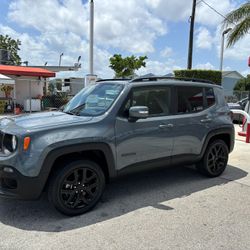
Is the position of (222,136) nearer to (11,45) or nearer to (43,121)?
(43,121)

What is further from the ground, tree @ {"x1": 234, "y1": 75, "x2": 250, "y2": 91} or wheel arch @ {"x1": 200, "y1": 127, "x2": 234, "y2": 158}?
tree @ {"x1": 234, "y1": 75, "x2": 250, "y2": 91}

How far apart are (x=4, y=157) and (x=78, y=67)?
32.3 m

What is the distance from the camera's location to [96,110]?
4.61 metres

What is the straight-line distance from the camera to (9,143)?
13.4 ft

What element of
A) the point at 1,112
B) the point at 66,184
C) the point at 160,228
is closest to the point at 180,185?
the point at 160,228

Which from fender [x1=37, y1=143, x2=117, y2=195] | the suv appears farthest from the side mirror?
fender [x1=37, y1=143, x2=117, y2=195]

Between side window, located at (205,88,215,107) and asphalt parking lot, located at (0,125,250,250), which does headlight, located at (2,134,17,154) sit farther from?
side window, located at (205,88,215,107)

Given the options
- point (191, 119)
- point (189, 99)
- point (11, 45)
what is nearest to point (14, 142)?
point (191, 119)

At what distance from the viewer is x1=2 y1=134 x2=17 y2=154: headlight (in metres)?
3.94

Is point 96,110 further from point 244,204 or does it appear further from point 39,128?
point 244,204

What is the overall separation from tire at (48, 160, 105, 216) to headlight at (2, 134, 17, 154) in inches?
23.7

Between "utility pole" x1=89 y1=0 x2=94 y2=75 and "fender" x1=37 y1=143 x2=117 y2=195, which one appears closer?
"fender" x1=37 y1=143 x2=117 y2=195

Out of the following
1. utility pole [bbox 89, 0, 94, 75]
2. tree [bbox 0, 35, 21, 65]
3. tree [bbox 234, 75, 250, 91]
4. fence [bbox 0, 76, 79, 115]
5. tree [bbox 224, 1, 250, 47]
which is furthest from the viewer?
tree [bbox 234, 75, 250, 91]

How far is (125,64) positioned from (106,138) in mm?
32392
